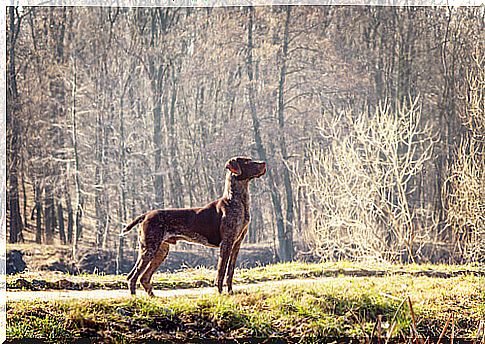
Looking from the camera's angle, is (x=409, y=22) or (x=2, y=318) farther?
(x=409, y=22)

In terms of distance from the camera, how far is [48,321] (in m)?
5.01

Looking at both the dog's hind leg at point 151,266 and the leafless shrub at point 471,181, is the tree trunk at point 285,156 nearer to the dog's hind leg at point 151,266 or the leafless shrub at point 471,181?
the dog's hind leg at point 151,266

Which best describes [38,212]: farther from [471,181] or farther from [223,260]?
[471,181]

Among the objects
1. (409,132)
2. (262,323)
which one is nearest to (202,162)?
(262,323)

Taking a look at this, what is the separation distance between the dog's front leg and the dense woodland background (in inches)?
10.5

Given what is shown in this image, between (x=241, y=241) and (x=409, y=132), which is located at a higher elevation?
(x=409, y=132)

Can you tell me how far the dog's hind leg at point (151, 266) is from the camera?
5.11 meters

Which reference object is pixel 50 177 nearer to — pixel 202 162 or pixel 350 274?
pixel 202 162

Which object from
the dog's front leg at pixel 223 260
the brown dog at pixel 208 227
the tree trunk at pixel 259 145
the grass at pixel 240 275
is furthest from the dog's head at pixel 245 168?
the grass at pixel 240 275

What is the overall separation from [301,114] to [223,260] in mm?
1273

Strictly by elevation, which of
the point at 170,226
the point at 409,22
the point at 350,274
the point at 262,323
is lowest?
the point at 262,323

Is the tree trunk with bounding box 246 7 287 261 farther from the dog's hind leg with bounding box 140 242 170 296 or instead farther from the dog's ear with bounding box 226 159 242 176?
the dog's hind leg with bounding box 140 242 170 296

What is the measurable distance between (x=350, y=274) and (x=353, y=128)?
1127mm

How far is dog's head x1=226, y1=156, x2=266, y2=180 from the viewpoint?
203 inches
